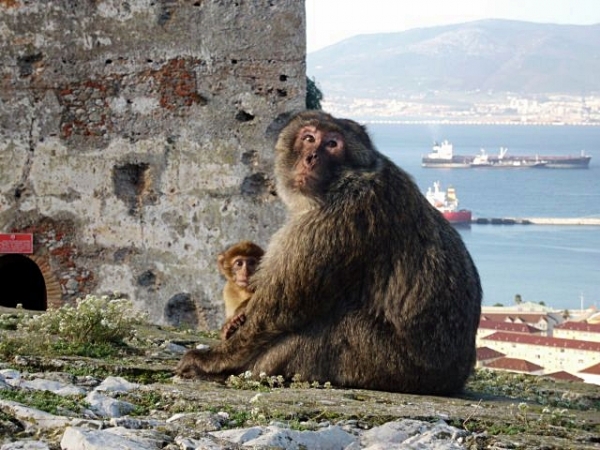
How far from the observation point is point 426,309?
6.21 meters

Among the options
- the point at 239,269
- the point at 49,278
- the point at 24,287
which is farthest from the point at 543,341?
the point at 239,269

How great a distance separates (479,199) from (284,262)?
13340 centimetres

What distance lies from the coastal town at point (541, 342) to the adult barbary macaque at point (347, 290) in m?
27.3

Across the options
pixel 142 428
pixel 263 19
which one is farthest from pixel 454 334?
pixel 263 19

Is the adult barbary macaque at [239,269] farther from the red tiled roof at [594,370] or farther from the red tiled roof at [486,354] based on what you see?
the red tiled roof at [594,370]

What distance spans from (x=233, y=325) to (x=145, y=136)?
7.08 m

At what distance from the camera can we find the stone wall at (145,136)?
43.1ft

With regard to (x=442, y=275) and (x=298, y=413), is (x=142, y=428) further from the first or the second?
(x=442, y=275)

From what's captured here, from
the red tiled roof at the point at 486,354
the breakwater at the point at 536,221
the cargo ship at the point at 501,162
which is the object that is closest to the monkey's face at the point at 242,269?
the red tiled roof at the point at 486,354

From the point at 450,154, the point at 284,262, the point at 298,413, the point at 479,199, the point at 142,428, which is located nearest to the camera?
the point at 142,428

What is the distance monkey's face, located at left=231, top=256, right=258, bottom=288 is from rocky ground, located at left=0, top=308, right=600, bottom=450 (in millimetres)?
1302

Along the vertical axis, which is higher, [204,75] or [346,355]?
[204,75]

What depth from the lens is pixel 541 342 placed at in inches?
1804

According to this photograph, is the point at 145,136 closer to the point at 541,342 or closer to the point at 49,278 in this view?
the point at 49,278
